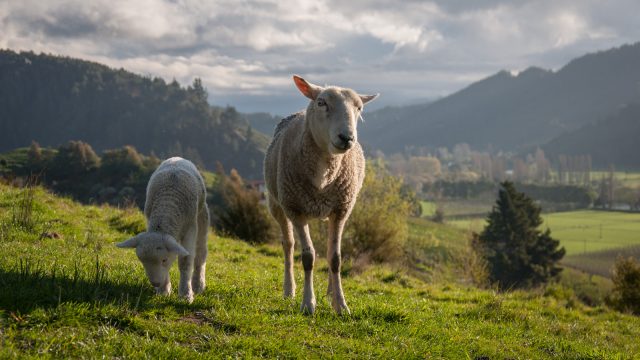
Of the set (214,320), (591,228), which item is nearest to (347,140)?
(214,320)

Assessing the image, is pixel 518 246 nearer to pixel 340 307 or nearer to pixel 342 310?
pixel 340 307

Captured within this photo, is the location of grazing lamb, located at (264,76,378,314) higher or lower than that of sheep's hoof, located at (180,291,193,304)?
higher

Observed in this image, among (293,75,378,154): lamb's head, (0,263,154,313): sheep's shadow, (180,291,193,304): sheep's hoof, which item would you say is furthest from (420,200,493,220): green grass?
(0,263,154,313): sheep's shadow

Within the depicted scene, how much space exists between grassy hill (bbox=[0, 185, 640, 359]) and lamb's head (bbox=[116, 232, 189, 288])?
26 cm

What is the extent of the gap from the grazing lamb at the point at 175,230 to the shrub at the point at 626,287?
21293 mm

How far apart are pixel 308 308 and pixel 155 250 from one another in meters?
2.29

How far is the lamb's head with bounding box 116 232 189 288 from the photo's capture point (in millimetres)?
6613

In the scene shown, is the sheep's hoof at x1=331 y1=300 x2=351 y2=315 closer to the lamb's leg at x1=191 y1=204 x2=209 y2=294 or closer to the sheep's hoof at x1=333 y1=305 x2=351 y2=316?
the sheep's hoof at x1=333 y1=305 x2=351 y2=316

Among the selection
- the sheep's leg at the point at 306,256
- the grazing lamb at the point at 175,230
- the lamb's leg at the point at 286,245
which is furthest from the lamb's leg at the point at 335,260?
the grazing lamb at the point at 175,230

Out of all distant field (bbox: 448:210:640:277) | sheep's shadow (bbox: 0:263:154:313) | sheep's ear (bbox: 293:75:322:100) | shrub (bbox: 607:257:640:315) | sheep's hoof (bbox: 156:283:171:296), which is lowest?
→ distant field (bbox: 448:210:640:277)

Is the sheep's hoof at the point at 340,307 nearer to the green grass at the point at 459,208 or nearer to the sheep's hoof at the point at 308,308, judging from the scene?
the sheep's hoof at the point at 308,308

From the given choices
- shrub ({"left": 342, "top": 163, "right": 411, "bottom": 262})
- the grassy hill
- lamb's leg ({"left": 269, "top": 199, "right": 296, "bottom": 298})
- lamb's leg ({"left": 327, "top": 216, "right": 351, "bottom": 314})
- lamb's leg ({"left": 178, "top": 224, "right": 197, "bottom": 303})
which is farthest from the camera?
shrub ({"left": 342, "top": 163, "right": 411, "bottom": 262})

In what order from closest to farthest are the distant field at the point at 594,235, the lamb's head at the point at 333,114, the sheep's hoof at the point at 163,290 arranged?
1. the lamb's head at the point at 333,114
2. the sheep's hoof at the point at 163,290
3. the distant field at the point at 594,235

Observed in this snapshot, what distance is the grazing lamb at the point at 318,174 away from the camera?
7246 mm
